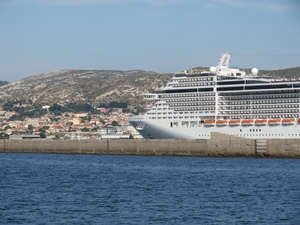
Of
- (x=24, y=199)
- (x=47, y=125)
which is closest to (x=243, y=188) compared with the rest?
(x=24, y=199)

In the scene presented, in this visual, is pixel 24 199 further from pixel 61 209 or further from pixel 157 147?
pixel 157 147

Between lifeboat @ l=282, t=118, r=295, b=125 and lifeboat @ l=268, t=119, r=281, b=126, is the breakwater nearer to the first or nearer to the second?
lifeboat @ l=268, t=119, r=281, b=126

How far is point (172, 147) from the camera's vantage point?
69.1m

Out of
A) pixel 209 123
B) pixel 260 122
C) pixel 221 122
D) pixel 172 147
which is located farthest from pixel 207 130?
pixel 172 147

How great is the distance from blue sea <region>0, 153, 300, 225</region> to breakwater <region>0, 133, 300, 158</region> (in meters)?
5.36

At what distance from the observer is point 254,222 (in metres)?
29.3

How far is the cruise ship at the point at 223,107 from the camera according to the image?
247 feet

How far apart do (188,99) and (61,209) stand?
1914 inches

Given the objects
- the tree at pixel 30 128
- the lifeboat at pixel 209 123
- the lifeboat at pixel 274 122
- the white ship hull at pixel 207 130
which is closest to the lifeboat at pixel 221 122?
the white ship hull at pixel 207 130

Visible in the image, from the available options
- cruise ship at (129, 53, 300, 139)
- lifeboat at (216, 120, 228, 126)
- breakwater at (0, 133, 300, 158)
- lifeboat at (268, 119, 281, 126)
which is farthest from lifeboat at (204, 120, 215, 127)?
breakwater at (0, 133, 300, 158)

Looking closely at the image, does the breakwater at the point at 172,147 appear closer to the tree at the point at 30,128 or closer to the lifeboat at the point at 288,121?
the lifeboat at the point at 288,121

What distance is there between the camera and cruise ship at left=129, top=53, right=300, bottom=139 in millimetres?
75312

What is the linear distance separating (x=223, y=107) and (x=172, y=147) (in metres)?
11.0

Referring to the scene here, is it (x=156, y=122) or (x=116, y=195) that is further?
(x=156, y=122)
